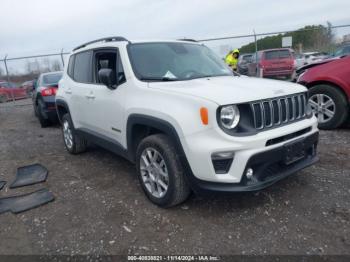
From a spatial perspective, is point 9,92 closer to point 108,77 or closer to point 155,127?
point 108,77

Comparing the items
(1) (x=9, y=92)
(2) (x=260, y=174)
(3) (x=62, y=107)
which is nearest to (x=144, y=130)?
(2) (x=260, y=174)

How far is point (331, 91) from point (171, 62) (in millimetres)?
3248

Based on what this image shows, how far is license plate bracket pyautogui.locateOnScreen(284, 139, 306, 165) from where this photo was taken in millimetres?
2877

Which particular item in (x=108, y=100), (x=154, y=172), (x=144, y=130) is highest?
(x=108, y=100)

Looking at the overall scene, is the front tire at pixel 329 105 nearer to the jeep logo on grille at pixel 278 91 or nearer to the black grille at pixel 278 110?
the black grille at pixel 278 110

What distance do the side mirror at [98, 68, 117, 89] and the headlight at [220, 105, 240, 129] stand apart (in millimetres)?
1545

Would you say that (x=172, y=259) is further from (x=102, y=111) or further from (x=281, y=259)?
(x=102, y=111)

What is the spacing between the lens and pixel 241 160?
2648mm

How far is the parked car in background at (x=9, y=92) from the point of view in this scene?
1848 cm

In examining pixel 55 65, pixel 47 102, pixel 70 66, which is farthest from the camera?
pixel 55 65

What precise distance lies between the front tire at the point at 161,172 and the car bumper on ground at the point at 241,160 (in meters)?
0.19

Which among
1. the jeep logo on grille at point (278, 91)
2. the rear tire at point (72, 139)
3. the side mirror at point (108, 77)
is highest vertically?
the side mirror at point (108, 77)

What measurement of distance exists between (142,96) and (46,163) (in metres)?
2.86

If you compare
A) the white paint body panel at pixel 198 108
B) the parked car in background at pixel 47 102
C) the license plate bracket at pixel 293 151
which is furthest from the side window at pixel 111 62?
the parked car in background at pixel 47 102
